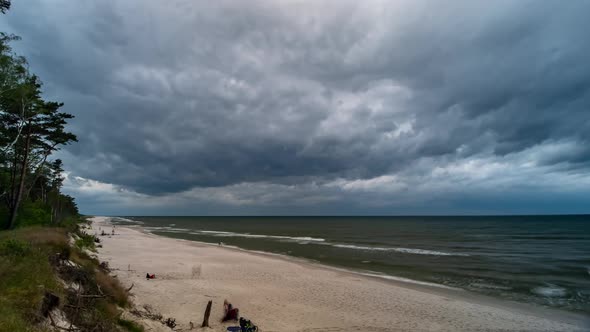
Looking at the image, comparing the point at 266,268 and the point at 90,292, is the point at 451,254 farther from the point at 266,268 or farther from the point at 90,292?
the point at 90,292

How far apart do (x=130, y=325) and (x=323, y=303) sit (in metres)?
10.7

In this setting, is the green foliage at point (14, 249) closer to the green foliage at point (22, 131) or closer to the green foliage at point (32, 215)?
the green foliage at point (22, 131)

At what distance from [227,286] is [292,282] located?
5038 millimetres

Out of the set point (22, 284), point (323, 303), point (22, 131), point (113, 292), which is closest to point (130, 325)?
point (113, 292)

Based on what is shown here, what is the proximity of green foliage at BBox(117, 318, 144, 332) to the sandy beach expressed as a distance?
69 centimetres

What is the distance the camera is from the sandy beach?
14.9 m

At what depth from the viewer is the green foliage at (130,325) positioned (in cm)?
1079

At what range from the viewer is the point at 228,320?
46.4ft

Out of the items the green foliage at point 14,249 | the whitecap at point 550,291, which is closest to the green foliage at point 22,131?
the green foliage at point 14,249

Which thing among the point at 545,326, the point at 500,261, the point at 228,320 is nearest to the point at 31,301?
the point at 228,320

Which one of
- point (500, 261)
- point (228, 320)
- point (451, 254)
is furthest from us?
point (451, 254)

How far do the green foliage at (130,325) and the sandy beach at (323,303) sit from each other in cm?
A: 69

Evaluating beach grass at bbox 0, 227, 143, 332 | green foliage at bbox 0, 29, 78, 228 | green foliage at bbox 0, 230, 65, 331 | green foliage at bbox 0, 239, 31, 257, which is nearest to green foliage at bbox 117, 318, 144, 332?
beach grass at bbox 0, 227, 143, 332

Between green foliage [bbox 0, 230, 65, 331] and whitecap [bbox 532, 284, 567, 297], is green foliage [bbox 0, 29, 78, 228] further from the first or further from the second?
whitecap [bbox 532, 284, 567, 297]
